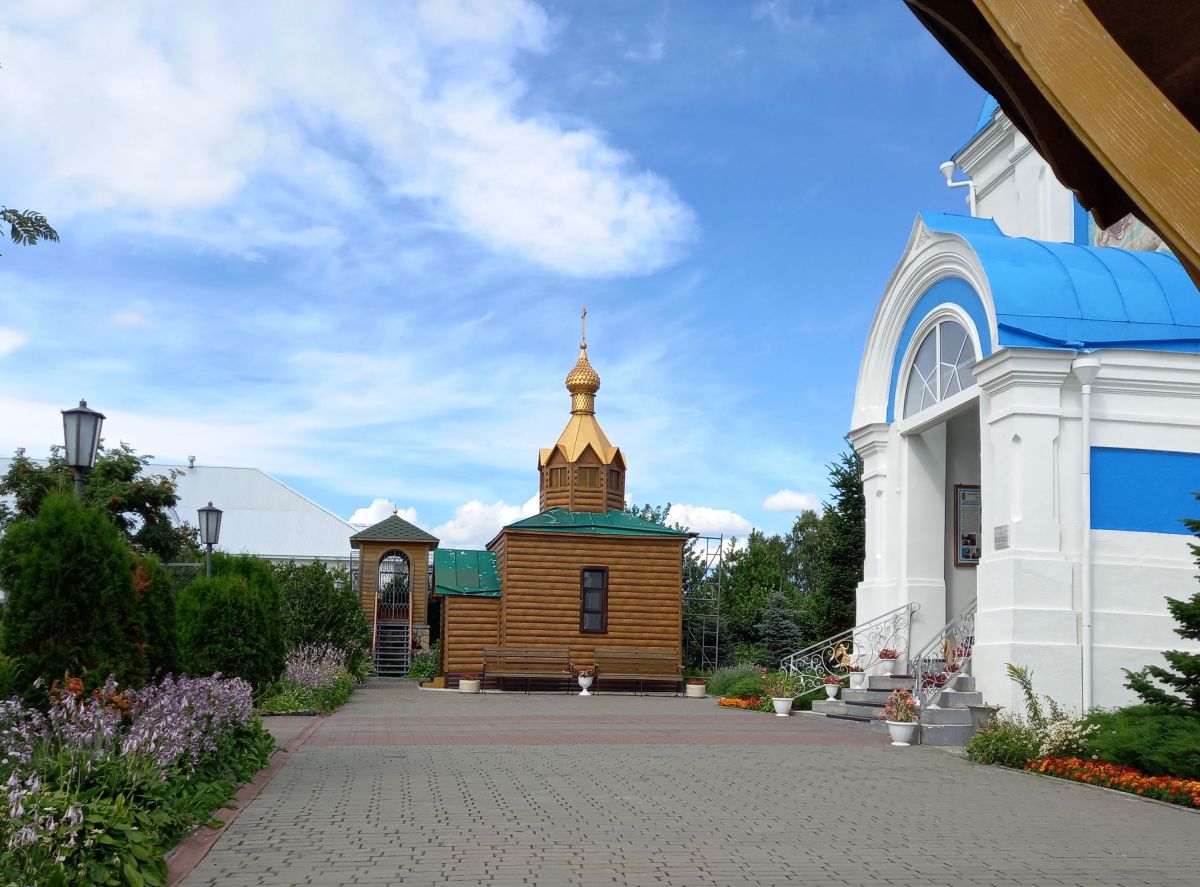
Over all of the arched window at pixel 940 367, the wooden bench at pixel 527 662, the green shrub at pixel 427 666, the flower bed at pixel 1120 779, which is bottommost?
the green shrub at pixel 427 666

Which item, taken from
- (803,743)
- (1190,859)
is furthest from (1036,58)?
(803,743)

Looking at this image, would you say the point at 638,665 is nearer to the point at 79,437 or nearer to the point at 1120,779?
the point at 1120,779

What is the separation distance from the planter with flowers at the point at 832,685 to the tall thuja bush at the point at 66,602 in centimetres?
1270

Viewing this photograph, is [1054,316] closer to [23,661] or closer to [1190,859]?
[1190,859]

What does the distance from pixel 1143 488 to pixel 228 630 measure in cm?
1132

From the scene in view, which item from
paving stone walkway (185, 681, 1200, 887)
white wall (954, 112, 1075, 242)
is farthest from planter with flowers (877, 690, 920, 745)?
white wall (954, 112, 1075, 242)

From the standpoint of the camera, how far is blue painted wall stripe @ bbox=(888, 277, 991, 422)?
15461 millimetres

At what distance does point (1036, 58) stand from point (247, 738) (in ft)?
34.5

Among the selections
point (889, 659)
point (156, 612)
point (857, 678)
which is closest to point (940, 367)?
point (889, 659)

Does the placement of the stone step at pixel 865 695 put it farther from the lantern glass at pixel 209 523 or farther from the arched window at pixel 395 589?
the arched window at pixel 395 589

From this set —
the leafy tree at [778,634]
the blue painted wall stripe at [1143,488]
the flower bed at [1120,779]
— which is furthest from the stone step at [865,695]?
the leafy tree at [778,634]

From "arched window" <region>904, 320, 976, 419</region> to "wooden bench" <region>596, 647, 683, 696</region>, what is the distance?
10887mm

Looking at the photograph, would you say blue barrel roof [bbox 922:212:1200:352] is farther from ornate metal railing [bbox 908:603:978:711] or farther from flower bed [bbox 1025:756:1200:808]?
flower bed [bbox 1025:756:1200:808]

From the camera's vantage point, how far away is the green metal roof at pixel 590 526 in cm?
2770
